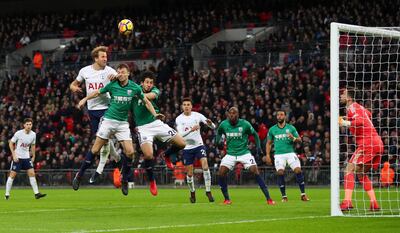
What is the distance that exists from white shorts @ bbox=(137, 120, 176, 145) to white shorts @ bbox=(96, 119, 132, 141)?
2.25 feet

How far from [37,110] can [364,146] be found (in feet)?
96.7

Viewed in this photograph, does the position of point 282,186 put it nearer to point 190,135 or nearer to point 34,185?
point 190,135

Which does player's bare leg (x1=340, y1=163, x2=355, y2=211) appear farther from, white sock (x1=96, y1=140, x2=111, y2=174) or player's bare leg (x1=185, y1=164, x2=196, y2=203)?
white sock (x1=96, y1=140, x2=111, y2=174)

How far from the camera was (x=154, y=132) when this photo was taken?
18844 mm

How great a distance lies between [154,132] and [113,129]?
46.3 inches

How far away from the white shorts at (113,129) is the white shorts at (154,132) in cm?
69

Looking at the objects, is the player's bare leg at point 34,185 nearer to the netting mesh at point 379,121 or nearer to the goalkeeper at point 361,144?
the netting mesh at point 379,121

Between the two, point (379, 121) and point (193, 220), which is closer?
point (193, 220)

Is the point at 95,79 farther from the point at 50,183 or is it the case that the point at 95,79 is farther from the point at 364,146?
the point at 50,183

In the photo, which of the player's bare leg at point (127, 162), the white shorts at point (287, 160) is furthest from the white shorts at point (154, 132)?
the white shorts at point (287, 160)

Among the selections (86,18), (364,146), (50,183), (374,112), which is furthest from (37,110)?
(364,146)

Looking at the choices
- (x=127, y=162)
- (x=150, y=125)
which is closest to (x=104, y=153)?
(x=127, y=162)

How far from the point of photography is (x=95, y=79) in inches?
752

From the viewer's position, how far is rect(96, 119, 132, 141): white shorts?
17922mm
